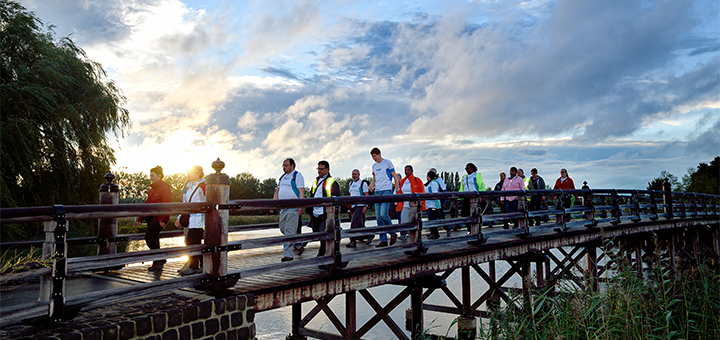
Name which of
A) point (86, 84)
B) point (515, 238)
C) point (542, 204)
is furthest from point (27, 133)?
point (542, 204)

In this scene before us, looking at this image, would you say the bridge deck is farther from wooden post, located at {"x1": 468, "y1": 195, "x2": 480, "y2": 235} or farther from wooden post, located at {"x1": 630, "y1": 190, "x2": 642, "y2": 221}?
wooden post, located at {"x1": 630, "y1": 190, "x2": 642, "y2": 221}

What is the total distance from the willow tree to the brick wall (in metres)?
11.1

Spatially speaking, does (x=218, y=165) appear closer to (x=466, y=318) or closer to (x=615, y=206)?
(x=466, y=318)

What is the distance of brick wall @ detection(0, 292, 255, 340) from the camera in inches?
165

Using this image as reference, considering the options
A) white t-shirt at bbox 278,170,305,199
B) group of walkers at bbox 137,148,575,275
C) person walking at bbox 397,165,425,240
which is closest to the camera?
group of walkers at bbox 137,148,575,275

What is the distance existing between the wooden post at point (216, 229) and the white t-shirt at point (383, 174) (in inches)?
174

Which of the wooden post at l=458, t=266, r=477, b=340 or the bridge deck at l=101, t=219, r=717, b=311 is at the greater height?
the bridge deck at l=101, t=219, r=717, b=311

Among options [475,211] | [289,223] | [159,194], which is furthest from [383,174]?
[159,194]

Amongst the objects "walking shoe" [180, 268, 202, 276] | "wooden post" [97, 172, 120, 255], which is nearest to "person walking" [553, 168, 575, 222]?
Answer: "walking shoe" [180, 268, 202, 276]

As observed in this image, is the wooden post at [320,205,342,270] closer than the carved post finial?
No

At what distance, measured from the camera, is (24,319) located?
14.0 ft

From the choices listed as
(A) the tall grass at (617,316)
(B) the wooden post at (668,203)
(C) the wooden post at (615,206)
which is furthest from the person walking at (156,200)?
(B) the wooden post at (668,203)

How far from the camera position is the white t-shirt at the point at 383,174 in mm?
9695

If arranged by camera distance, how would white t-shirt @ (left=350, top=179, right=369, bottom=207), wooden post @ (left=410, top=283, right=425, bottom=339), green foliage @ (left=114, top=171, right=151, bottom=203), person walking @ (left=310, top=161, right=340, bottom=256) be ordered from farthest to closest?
1. green foliage @ (left=114, top=171, right=151, bottom=203)
2. white t-shirt @ (left=350, top=179, right=369, bottom=207)
3. wooden post @ (left=410, top=283, right=425, bottom=339)
4. person walking @ (left=310, top=161, right=340, bottom=256)
